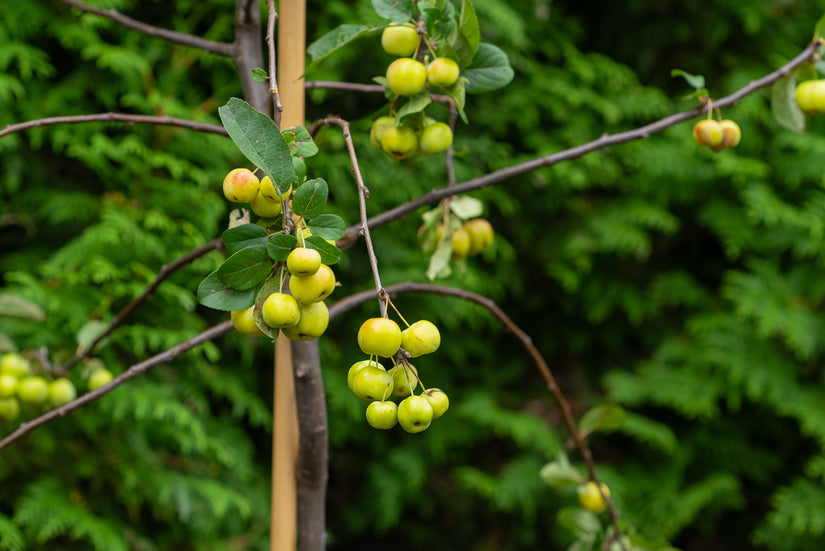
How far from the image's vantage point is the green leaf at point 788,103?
23.6 inches

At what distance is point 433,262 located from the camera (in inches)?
26.7

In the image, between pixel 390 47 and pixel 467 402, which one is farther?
pixel 467 402

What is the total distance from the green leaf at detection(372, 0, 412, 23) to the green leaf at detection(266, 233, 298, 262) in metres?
0.22

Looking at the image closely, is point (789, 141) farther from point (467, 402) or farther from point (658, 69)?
point (467, 402)

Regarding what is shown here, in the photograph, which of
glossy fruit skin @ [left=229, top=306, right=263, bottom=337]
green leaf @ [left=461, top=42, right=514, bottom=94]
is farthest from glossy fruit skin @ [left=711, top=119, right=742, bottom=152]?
glossy fruit skin @ [left=229, top=306, right=263, bottom=337]

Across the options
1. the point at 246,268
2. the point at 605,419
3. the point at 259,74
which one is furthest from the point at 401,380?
the point at 605,419

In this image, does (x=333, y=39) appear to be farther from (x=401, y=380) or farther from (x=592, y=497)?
(x=592, y=497)

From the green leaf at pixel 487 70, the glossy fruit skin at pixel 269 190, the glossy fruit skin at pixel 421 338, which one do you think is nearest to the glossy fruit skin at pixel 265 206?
the glossy fruit skin at pixel 269 190

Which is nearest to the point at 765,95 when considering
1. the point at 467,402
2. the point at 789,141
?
the point at 789,141

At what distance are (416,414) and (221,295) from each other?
129 millimetres

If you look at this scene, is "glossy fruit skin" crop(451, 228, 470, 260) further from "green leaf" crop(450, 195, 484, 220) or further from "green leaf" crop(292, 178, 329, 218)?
"green leaf" crop(292, 178, 329, 218)

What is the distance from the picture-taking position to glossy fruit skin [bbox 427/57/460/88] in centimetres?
48

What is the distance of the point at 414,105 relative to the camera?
0.49 m

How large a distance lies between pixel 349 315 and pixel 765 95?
103cm
